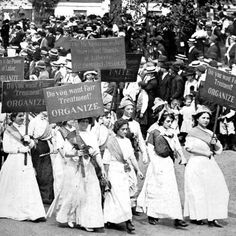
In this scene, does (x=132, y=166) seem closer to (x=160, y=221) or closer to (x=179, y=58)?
(x=160, y=221)

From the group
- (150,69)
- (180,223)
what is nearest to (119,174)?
(180,223)

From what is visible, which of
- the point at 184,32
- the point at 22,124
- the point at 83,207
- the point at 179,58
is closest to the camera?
the point at 83,207

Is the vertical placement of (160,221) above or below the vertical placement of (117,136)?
below

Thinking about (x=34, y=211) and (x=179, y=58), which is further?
(x=179, y=58)

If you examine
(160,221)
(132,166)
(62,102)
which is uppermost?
(62,102)

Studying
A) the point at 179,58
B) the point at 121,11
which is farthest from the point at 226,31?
the point at 179,58

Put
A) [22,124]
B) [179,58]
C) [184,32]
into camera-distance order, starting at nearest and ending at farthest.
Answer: [22,124]
[179,58]
[184,32]

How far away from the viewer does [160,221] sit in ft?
40.8

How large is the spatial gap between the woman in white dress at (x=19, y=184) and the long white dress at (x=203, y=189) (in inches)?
76.9

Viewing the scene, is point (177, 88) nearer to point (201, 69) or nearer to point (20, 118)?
point (201, 69)

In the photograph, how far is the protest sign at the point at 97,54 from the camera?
1330 cm

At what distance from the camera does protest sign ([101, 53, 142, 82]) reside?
13969 mm

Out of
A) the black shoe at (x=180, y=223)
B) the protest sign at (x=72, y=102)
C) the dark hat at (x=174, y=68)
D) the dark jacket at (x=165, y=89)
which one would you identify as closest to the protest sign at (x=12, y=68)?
the protest sign at (x=72, y=102)

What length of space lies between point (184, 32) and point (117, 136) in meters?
12.4
